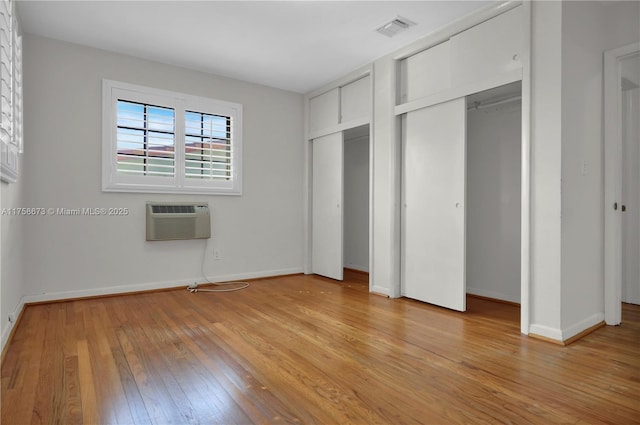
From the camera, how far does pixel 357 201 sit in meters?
5.81

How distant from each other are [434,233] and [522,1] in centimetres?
198

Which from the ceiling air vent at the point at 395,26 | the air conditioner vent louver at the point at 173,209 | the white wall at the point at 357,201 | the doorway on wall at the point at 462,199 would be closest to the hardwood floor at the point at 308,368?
the doorway on wall at the point at 462,199

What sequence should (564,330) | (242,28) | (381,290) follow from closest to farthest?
(564,330) → (242,28) → (381,290)

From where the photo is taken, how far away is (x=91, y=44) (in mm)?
3736

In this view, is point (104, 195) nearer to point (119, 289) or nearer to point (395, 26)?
point (119, 289)

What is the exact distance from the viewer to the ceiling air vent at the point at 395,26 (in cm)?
321

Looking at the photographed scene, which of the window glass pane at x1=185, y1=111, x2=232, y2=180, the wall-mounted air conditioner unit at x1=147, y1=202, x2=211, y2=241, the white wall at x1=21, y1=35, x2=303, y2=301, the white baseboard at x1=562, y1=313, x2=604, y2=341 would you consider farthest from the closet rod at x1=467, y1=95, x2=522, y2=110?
the wall-mounted air conditioner unit at x1=147, y1=202, x2=211, y2=241

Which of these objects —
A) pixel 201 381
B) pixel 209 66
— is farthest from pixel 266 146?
pixel 201 381

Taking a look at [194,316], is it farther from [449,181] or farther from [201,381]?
[449,181]

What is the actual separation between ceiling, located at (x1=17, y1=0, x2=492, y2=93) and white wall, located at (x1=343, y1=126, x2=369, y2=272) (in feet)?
5.36

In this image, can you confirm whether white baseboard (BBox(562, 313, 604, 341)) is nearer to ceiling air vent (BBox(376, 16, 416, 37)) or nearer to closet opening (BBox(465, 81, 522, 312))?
closet opening (BBox(465, 81, 522, 312))

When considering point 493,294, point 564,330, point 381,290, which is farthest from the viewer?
point 381,290

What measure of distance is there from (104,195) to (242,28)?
2.22 m

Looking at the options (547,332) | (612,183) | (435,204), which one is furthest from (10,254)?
(612,183)
